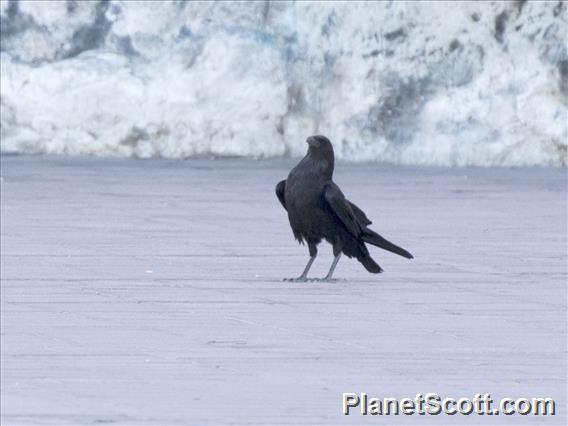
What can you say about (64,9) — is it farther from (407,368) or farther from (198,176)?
(407,368)

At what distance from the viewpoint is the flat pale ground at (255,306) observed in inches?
272

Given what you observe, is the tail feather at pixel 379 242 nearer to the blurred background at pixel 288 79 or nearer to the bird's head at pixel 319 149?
the bird's head at pixel 319 149

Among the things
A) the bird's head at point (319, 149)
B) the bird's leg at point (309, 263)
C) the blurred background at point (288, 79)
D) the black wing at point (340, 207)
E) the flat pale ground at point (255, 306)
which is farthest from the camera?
the blurred background at point (288, 79)

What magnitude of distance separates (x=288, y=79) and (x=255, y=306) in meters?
10.9

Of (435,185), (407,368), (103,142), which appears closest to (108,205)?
(435,185)

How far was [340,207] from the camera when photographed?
1006 cm

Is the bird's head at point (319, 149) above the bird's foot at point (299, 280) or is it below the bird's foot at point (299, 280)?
above

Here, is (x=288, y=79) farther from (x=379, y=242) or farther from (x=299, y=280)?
(x=379, y=242)

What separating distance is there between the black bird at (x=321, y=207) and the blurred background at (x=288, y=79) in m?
9.20

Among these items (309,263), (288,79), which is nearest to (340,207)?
(309,263)

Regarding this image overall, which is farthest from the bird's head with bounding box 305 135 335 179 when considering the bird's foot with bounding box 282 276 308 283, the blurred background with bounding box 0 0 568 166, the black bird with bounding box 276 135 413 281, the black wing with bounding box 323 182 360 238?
the blurred background with bounding box 0 0 568 166

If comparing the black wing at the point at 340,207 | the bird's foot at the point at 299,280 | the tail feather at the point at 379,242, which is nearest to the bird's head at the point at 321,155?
the black wing at the point at 340,207

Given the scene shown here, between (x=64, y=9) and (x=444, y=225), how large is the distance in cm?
776

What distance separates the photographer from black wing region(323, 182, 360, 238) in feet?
33.0
